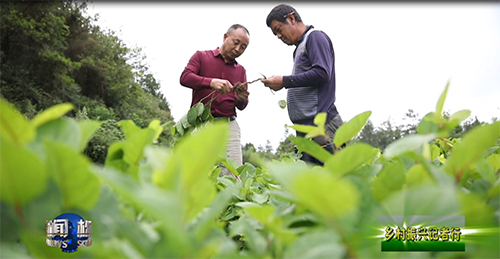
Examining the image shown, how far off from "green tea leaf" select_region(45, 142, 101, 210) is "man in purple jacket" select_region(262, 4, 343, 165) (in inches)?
69.1

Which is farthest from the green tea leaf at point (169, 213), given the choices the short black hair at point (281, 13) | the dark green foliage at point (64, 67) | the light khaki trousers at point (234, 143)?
the dark green foliage at point (64, 67)

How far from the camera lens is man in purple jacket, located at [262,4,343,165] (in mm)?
1985

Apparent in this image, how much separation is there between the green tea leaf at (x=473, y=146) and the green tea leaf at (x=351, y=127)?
Result: 0.27ft

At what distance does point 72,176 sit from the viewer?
0.67 ft

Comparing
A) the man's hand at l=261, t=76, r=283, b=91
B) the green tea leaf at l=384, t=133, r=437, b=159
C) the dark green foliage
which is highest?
the dark green foliage

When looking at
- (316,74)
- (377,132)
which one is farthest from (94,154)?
(377,132)

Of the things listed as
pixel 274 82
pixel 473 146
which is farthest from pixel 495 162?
pixel 274 82

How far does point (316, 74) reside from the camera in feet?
6.45

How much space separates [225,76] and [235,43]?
0.28 m

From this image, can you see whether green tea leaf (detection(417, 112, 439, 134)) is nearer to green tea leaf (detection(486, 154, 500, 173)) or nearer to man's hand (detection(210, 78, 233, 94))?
green tea leaf (detection(486, 154, 500, 173))

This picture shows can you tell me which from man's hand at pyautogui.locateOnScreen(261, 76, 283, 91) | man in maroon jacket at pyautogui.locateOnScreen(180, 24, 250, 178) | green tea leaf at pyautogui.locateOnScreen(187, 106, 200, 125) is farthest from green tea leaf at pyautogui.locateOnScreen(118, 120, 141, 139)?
man in maroon jacket at pyautogui.locateOnScreen(180, 24, 250, 178)

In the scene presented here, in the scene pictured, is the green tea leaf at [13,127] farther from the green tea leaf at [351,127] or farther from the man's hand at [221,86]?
the man's hand at [221,86]

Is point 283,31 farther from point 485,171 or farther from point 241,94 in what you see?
point 485,171

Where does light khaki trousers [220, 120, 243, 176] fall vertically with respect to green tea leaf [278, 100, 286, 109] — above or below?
below
